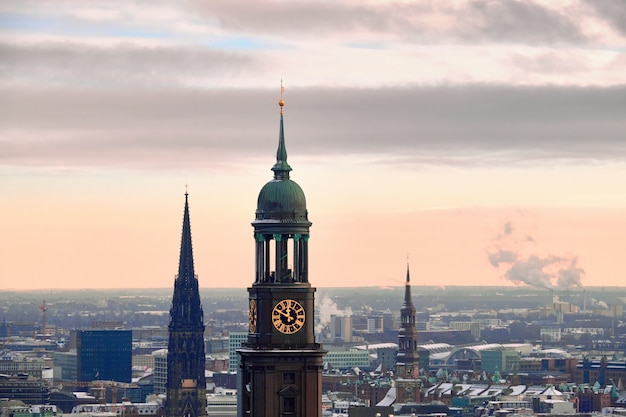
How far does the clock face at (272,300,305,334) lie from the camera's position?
177 ft

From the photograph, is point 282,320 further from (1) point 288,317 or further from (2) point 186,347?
(2) point 186,347

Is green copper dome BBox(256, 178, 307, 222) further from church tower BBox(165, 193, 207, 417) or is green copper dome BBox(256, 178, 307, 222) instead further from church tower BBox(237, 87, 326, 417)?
church tower BBox(165, 193, 207, 417)

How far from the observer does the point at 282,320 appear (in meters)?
54.2

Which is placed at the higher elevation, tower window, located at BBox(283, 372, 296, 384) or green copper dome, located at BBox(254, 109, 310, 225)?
green copper dome, located at BBox(254, 109, 310, 225)

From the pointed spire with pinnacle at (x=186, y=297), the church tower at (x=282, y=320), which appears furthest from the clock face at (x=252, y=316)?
the pointed spire with pinnacle at (x=186, y=297)

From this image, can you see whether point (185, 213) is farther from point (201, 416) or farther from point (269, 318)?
point (269, 318)

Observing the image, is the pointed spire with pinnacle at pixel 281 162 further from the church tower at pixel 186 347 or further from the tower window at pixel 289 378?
the church tower at pixel 186 347

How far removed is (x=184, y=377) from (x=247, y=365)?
431 feet

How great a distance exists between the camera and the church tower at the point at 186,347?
7264 inches

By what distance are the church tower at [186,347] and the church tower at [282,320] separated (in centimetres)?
12915

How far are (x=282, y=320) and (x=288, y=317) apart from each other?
0.48 ft

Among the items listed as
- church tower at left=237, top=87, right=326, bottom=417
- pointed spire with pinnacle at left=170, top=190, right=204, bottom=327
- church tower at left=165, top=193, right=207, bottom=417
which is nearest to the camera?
church tower at left=237, top=87, right=326, bottom=417

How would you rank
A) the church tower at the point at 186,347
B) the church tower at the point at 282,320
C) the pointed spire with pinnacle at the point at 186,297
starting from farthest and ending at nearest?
1. the pointed spire with pinnacle at the point at 186,297
2. the church tower at the point at 186,347
3. the church tower at the point at 282,320

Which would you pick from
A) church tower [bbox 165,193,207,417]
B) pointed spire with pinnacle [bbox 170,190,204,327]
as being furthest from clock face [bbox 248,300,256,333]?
pointed spire with pinnacle [bbox 170,190,204,327]
